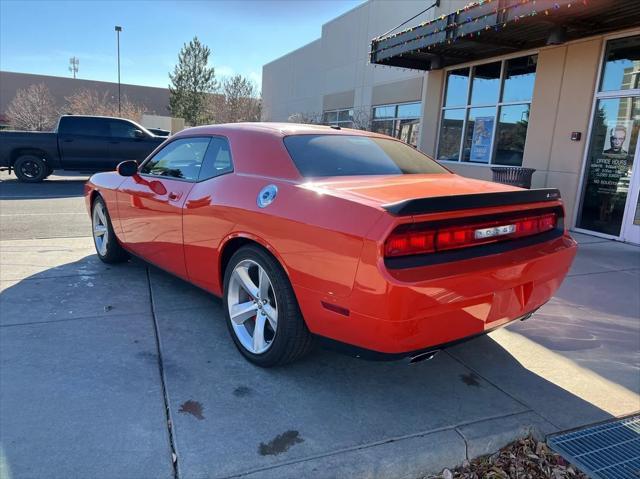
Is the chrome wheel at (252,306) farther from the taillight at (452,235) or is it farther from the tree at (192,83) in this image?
the tree at (192,83)

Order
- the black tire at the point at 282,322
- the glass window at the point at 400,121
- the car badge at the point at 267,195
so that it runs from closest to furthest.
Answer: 1. the black tire at the point at 282,322
2. the car badge at the point at 267,195
3. the glass window at the point at 400,121

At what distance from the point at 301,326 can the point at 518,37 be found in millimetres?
8306

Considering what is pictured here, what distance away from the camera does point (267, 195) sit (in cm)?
287

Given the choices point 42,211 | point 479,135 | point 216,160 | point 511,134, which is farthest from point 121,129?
point 216,160

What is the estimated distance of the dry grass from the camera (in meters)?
2.28

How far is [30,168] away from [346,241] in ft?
45.4

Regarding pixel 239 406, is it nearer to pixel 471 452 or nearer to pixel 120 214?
pixel 471 452

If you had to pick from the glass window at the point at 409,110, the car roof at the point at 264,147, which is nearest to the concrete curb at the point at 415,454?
the car roof at the point at 264,147

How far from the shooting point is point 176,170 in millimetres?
3953

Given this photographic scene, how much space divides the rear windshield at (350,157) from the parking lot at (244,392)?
50.5 inches

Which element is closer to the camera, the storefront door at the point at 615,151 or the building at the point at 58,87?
the storefront door at the point at 615,151

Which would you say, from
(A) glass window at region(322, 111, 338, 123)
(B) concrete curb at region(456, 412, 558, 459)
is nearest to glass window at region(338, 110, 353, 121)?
(A) glass window at region(322, 111, 338, 123)

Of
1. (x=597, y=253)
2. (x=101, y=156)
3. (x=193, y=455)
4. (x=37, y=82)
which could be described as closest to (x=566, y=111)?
(x=597, y=253)

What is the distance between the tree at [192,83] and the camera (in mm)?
42531
